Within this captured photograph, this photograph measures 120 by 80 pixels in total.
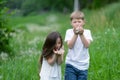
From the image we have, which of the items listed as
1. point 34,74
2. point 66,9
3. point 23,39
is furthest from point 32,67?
point 66,9

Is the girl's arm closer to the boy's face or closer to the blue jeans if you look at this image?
the blue jeans

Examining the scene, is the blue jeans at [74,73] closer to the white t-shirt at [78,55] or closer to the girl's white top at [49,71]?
the white t-shirt at [78,55]

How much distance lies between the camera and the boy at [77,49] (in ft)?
18.5

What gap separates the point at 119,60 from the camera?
7.85 m

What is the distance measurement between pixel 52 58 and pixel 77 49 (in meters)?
0.36

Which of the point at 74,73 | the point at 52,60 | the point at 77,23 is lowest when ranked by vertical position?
the point at 74,73

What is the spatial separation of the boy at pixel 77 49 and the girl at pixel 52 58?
6.5 inches

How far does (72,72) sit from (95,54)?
9.57ft

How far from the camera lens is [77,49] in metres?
5.74

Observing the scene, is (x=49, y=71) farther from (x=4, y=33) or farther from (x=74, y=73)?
(x=4, y=33)

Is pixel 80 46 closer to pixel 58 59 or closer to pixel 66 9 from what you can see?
pixel 58 59

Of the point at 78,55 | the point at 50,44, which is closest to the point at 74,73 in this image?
the point at 78,55

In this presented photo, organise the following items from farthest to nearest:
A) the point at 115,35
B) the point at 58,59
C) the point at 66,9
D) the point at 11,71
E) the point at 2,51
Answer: the point at 66,9
the point at 2,51
the point at 115,35
the point at 11,71
the point at 58,59

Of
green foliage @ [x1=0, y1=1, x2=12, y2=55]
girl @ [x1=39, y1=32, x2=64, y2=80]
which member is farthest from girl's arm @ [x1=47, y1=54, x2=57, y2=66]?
green foliage @ [x1=0, y1=1, x2=12, y2=55]
